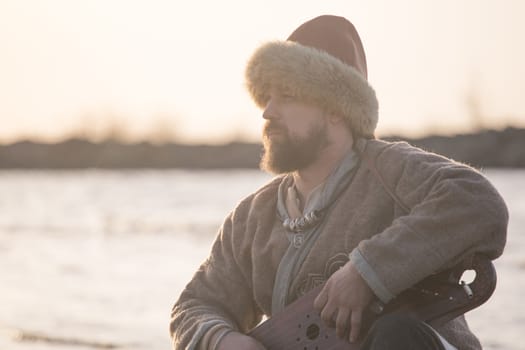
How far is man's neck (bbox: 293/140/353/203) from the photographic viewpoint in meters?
3.13

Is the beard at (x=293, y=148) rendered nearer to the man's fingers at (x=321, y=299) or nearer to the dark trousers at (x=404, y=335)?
the man's fingers at (x=321, y=299)

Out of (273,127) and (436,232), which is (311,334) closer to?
(436,232)

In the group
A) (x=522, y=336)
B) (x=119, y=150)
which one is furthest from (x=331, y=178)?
(x=119, y=150)

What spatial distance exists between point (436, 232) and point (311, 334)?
0.52m

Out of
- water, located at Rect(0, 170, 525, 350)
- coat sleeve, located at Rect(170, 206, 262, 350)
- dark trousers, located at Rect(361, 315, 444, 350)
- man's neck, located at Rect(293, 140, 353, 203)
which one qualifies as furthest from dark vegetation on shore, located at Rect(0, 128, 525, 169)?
dark trousers, located at Rect(361, 315, 444, 350)

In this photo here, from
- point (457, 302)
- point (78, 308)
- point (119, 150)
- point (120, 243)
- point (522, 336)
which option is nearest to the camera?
point (457, 302)

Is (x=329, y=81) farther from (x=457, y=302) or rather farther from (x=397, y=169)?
(x=457, y=302)

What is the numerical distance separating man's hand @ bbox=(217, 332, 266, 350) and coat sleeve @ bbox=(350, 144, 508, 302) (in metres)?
0.47

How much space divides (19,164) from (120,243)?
4407 centimetres

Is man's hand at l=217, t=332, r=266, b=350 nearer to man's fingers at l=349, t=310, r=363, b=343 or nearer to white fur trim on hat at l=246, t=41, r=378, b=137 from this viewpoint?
man's fingers at l=349, t=310, r=363, b=343

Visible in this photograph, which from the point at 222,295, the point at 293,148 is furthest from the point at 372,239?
the point at 222,295

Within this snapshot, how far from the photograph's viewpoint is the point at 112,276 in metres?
9.38

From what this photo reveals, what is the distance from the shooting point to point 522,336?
612cm

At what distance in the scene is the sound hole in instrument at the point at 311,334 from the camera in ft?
9.48
